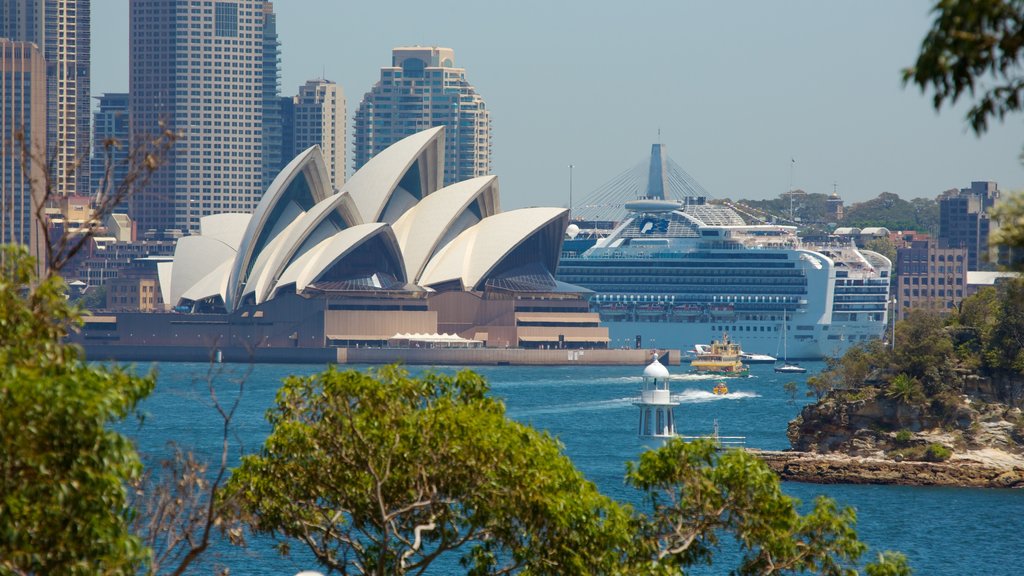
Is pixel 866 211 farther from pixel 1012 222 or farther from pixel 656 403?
pixel 1012 222

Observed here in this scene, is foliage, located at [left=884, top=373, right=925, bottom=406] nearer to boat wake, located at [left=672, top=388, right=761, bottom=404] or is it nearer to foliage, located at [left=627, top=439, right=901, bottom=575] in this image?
foliage, located at [left=627, top=439, right=901, bottom=575]

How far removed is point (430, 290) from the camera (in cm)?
9231

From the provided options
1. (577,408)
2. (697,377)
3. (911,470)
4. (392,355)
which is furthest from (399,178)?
(911,470)

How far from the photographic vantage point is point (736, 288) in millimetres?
106375

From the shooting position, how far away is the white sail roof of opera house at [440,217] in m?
87.8

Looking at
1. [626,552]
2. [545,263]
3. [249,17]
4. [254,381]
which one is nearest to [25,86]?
[249,17]

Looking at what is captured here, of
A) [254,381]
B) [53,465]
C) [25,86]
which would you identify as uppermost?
[25,86]

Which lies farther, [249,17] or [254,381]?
[249,17]

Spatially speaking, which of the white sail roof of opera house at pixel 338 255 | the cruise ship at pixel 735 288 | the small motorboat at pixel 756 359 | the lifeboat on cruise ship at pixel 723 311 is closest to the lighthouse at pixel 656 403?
the white sail roof of opera house at pixel 338 255

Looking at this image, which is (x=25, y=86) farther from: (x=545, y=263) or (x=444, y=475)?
(x=444, y=475)

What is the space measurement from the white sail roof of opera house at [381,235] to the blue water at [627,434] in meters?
4.52

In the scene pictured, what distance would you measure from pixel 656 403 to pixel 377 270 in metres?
48.5

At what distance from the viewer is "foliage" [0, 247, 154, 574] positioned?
9.42m

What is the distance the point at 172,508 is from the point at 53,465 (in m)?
3.04
